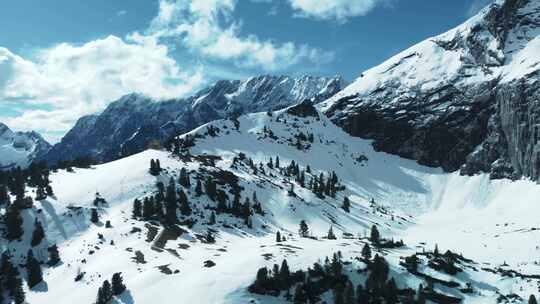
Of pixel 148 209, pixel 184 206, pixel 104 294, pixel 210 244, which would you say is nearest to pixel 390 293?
pixel 210 244

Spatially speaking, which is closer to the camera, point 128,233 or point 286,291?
point 286,291

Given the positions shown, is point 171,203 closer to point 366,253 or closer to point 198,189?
point 198,189

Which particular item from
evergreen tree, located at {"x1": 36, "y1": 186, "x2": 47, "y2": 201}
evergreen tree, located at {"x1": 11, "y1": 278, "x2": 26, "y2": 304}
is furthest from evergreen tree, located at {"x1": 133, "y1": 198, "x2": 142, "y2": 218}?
evergreen tree, located at {"x1": 11, "y1": 278, "x2": 26, "y2": 304}

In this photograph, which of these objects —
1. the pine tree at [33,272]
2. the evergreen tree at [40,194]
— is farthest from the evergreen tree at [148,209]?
the pine tree at [33,272]

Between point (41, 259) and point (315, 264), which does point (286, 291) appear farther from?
point (41, 259)

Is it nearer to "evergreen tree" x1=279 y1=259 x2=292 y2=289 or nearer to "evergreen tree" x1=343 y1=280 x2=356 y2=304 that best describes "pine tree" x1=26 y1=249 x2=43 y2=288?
"evergreen tree" x1=279 y1=259 x2=292 y2=289

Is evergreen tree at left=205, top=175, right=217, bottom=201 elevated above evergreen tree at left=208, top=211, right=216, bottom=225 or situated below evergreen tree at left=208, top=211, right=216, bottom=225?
above

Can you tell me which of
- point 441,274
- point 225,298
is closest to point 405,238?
point 441,274
